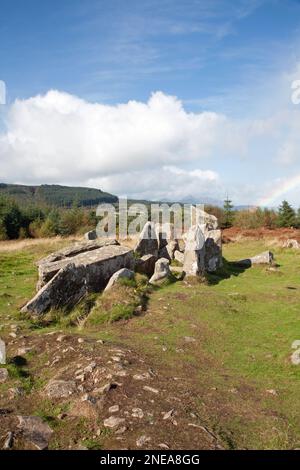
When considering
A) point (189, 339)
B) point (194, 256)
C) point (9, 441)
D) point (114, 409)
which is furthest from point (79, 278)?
point (9, 441)

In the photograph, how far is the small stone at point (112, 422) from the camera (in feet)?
21.0

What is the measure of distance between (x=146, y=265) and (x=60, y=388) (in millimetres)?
11548

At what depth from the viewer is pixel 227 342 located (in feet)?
37.3

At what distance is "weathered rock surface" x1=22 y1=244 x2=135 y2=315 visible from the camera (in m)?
13.4

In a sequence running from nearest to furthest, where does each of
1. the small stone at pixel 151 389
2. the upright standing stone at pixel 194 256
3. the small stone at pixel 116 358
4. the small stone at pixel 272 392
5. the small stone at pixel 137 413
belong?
the small stone at pixel 137 413 < the small stone at pixel 151 389 < the small stone at pixel 272 392 < the small stone at pixel 116 358 < the upright standing stone at pixel 194 256

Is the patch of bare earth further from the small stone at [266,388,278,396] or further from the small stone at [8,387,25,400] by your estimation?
the small stone at [266,388,278,396]

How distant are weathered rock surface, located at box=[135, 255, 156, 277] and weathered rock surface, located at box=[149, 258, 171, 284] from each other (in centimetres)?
89

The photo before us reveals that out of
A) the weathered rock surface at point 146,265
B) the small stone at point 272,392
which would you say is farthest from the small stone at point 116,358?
the weathered rock surface at point 146,265

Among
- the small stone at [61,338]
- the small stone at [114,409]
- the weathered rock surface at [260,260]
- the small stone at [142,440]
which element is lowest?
the small stone at [142,440]

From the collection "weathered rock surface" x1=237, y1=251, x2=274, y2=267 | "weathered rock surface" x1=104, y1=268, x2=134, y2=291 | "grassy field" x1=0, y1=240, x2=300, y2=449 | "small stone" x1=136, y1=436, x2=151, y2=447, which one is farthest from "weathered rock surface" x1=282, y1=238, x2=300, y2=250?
"small stone" x1=136, y1=436, x2=151, y2=447

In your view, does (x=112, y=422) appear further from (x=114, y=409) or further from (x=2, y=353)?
(x=2, y=353)

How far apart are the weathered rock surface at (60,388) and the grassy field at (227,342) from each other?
6.75 feet

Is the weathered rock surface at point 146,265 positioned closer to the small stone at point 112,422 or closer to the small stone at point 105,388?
the small stone at point 105,388
